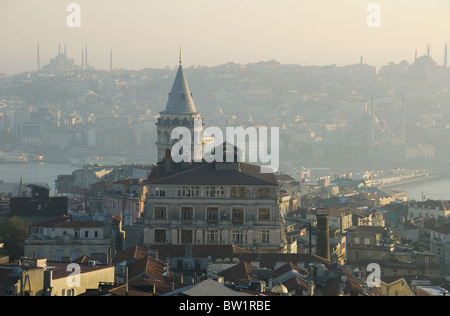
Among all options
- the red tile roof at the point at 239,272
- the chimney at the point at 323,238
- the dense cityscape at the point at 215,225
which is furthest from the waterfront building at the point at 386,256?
the red tile roof at the point at 239,272

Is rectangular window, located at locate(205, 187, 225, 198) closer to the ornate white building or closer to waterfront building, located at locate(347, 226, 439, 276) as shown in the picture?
waterfront building, located at locate(347, 226, 439, 276)

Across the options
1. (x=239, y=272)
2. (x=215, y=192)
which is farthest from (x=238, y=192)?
(x=239, y=272)

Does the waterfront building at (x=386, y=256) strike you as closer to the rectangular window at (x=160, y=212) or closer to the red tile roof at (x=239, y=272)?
the rectangular window at (x=160, y=212)

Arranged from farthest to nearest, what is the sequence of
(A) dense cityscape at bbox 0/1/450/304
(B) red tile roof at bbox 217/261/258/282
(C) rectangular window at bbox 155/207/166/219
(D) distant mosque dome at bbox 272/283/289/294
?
1. (C) rectangular window at bbox 155/207/166/219
2. (B) red tile roof at bbox 217/261/258/282
3. (A) dense cityscape at bbox 0/1/450/304
4. (D) distant mosque dome at bbox 272/283/289/294

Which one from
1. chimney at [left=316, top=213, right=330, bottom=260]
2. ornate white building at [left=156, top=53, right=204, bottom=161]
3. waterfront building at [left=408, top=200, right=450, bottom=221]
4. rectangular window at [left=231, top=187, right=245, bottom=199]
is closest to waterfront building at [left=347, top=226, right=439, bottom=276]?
chimney at [left=316, top=213, right=330, bottom=260]

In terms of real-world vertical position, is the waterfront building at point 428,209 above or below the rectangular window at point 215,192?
below

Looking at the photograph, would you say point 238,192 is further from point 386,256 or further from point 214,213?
point 386,256
